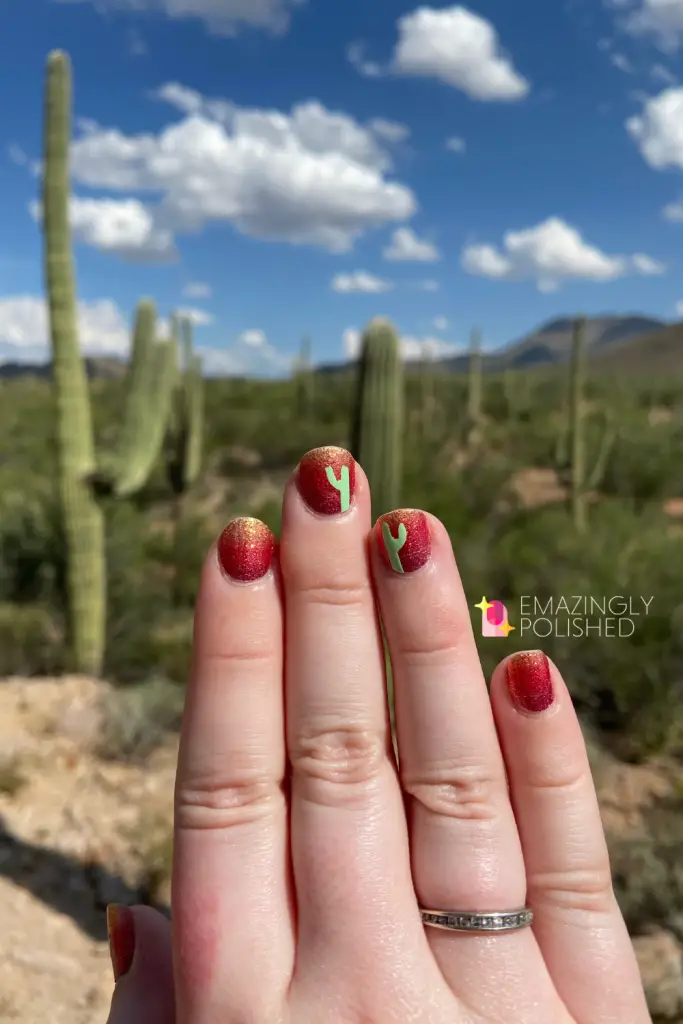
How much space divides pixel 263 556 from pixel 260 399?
27805mm

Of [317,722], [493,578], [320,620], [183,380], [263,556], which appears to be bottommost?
[493,578]

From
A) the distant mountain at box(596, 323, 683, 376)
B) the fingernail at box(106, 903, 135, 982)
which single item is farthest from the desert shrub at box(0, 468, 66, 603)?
the distant mountain at box(596, 323, 683, 376)

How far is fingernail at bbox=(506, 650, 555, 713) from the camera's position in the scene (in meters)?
1.53

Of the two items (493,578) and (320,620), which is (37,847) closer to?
(320,620)

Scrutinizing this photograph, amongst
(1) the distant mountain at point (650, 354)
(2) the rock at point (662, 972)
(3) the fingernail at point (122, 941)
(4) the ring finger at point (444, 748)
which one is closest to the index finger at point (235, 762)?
(4) the ring finger at point (444, 748)

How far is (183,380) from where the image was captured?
12148 mm

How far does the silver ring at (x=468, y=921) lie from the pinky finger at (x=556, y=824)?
14cm

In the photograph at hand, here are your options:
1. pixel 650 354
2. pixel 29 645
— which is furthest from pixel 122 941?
pixel 650 354

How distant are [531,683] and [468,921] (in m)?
0.43

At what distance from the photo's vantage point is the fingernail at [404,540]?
1.38 meters

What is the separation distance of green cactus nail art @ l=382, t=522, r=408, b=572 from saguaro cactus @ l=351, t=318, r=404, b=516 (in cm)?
437

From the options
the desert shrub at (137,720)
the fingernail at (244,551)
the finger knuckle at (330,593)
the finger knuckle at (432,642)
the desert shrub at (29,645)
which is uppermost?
the fingernail at (244,551)

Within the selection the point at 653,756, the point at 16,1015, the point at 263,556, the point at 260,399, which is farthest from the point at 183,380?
the point at 260,399

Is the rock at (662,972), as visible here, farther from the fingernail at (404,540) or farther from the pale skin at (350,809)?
the fingernail at (404,540)
